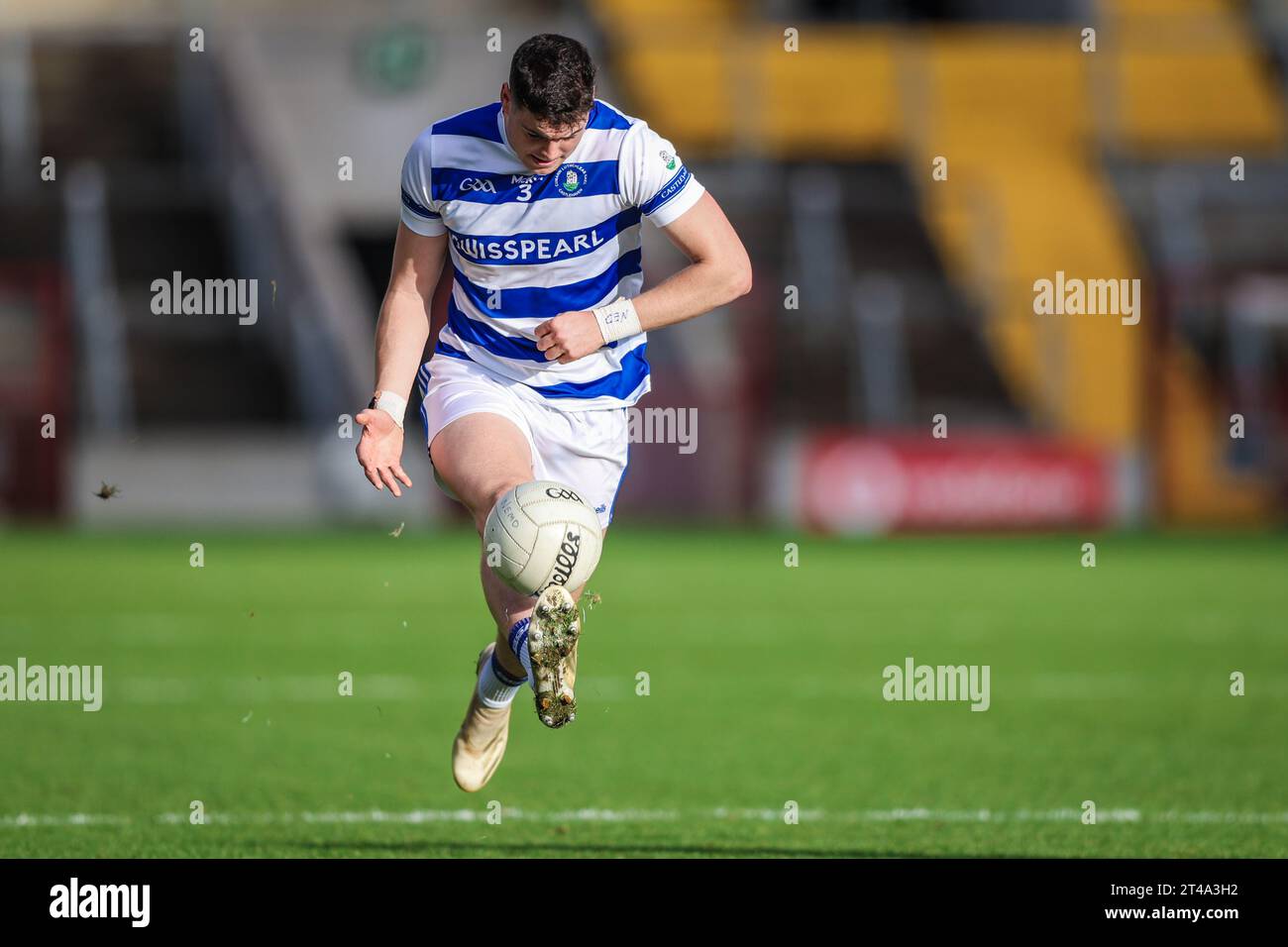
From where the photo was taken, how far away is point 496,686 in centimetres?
708

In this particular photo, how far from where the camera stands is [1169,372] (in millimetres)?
24906

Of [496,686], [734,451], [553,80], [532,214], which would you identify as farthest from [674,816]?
[734,451]

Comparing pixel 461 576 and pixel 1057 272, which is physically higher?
pixel 1057 272

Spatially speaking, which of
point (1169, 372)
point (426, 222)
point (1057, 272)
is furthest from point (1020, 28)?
point (426, 222)

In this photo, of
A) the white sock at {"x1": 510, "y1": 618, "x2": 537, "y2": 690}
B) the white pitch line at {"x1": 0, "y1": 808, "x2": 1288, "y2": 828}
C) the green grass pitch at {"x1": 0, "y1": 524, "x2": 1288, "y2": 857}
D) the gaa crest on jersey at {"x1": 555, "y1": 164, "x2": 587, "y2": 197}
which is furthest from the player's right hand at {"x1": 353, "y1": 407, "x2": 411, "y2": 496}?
the white pitch line at {"x1": 0, "y1": 808, "x2": 1288, "y2": 828}

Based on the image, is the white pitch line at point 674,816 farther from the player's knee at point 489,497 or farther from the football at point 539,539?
the football at point 539,539

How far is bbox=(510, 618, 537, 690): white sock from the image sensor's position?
586 cm

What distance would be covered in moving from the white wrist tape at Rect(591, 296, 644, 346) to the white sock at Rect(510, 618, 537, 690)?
86 cm

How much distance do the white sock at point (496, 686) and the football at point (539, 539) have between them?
1038mm

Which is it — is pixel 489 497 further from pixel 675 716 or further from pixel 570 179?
pixel 675 716

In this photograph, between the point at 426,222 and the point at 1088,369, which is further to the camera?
the point at 1088,369

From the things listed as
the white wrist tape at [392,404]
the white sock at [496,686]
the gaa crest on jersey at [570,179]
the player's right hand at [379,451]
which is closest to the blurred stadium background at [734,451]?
the white sock at [496,686]
